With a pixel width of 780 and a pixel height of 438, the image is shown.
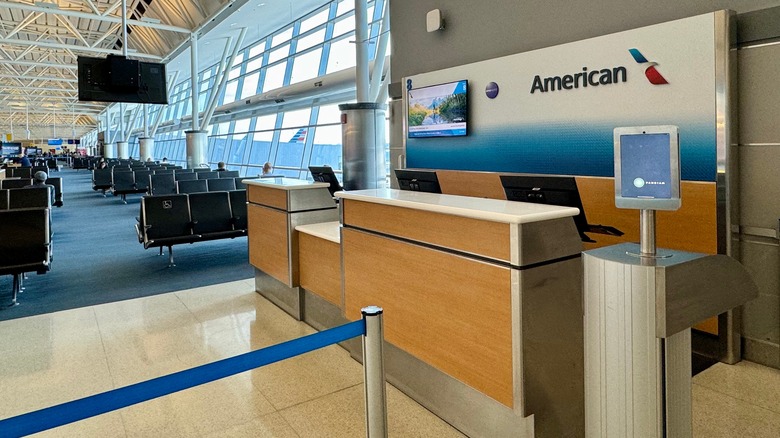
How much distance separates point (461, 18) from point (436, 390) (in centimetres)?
440

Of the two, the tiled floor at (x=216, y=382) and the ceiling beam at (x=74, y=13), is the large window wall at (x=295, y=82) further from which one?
the tiled floor at (x=216, y=382)

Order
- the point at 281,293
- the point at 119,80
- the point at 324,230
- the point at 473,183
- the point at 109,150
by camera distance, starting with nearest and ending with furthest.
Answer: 1. the point at 324,230
2. the point at 281,293
3. the point at 473,183
4. the point at 119,80
5. the point at 109,150

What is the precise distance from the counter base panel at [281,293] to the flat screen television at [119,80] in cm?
911

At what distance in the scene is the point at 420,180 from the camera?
4207mm

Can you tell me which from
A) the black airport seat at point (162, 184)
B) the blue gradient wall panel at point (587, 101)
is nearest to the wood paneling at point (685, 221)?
the blue gradient wall panel at point (587, 101)

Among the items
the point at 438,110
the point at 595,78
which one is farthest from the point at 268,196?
the point at 595,78

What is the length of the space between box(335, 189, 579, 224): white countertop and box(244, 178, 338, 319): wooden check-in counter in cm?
141

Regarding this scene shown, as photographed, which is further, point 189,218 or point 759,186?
point 189,218

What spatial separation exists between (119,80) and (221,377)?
12594mm

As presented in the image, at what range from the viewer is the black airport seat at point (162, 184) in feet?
38.3

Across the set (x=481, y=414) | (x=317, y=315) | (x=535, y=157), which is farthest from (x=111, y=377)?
(x=535, y=157)

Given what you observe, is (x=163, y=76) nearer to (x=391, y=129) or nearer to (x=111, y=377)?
(x=391, y=129)

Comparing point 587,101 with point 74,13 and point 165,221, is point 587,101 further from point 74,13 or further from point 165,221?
point 74,13

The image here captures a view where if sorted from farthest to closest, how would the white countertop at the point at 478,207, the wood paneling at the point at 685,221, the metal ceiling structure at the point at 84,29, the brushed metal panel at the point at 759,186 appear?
1. the metal ceiling structure at the point at 84,29
2. the wood paneling at the point at 685,221
3. the brushed metal panel at the point at 759,186
4. the white countertop at the point at 478,207
